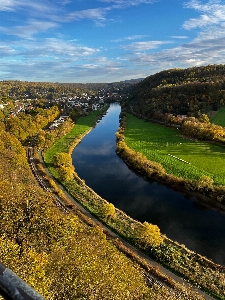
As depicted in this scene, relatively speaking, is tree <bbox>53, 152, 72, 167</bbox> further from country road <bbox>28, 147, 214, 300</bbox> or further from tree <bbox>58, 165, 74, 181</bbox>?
tree <bbox>58, 165, 74, 181</bbox>

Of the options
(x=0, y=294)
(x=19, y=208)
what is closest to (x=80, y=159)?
(x=19, y=208)

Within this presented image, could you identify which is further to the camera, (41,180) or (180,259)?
(41,180)

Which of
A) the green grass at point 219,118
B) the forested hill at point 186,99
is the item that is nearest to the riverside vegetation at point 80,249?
the green grass at point 219,118

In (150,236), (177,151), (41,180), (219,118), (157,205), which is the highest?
(219,118)

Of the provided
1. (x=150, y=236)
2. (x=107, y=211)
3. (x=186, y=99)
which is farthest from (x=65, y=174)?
(x=186, y=99)

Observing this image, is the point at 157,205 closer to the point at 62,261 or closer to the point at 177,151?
the point at 177,151

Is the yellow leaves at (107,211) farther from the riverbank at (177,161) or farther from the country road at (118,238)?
the riverbank at (177,161)
